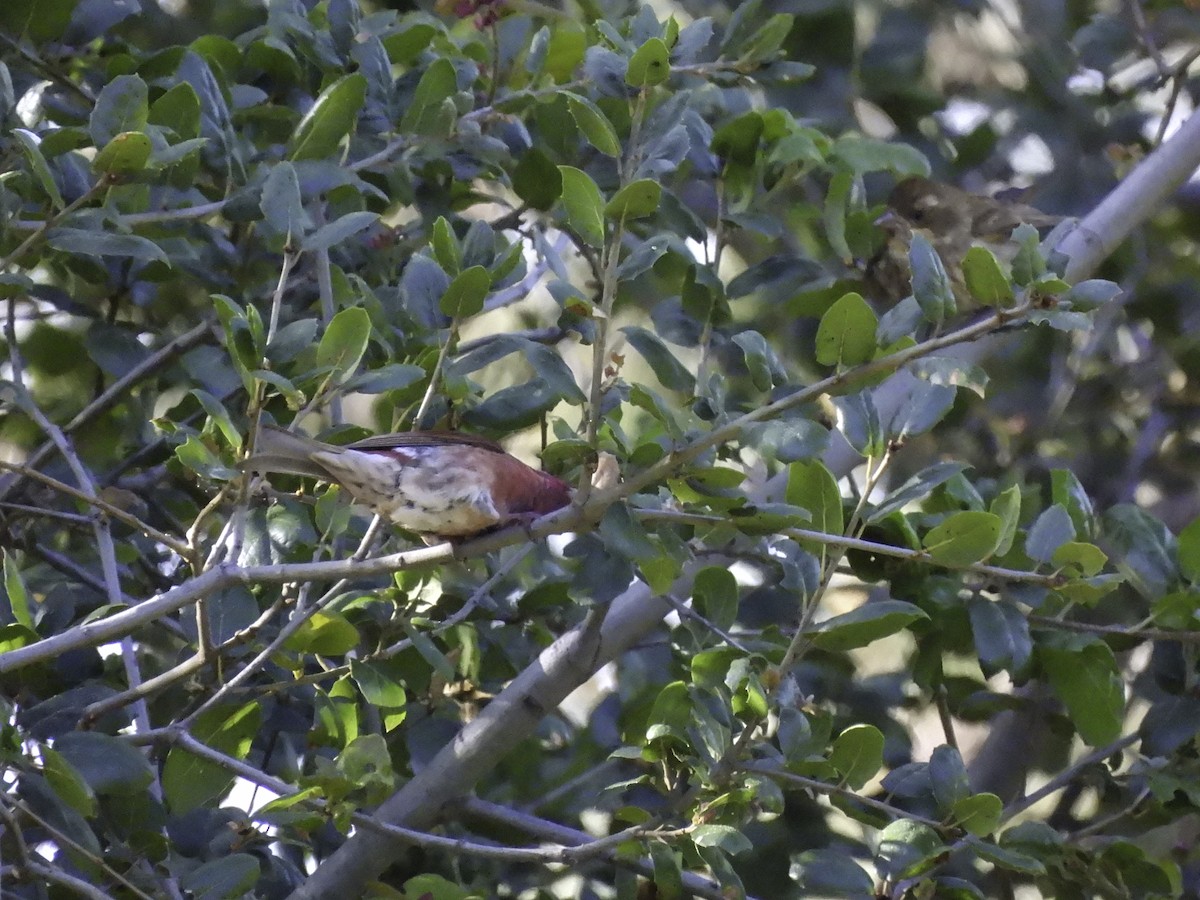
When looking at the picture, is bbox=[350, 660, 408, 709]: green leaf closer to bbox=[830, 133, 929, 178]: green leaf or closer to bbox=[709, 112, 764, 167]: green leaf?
bbox=[709, 112, 764, 167]: green leaf

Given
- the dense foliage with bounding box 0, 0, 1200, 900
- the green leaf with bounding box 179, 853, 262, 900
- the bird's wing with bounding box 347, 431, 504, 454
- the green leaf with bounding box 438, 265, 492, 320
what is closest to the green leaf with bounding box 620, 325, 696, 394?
the dense foliage with bounding box 0, 0, 1200, 900

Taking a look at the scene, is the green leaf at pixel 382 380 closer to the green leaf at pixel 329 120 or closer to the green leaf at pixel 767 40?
the green leaf at pixel 329 120

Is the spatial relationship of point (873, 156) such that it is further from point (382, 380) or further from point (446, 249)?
point (382, 380)

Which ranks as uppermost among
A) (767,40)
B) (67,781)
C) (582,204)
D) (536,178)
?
(582,204)

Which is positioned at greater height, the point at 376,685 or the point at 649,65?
the point at 649,65

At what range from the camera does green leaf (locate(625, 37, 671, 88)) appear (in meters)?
1.93

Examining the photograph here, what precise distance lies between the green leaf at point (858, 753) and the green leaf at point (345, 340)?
934 mm

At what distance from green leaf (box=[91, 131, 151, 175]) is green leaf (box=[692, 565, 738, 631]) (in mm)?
1122

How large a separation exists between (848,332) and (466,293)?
60cm

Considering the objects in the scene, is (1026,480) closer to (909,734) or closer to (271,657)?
(909,734)

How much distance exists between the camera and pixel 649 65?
195cm

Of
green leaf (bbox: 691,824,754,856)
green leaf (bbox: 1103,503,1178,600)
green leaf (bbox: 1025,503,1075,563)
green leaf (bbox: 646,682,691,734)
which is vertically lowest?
green leaf (bbox: 1103,503,1178,600)

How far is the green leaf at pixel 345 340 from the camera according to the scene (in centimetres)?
196

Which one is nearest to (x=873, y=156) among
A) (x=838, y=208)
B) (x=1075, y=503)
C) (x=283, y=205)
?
(x=838, y=208)
